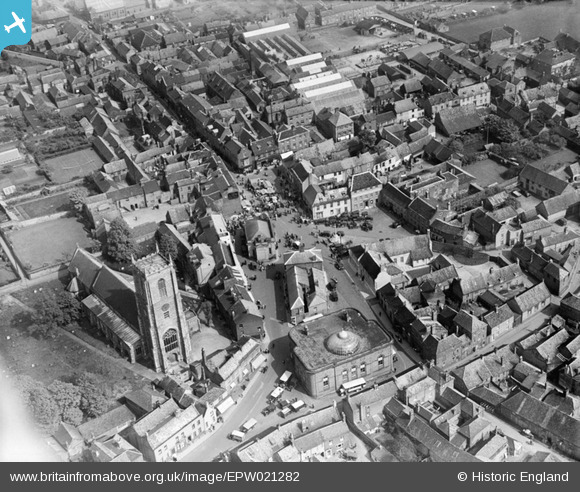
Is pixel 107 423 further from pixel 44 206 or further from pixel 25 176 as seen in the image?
pixel 25 176

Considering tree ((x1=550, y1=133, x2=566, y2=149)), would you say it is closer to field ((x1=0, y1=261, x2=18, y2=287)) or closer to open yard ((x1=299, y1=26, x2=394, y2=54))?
open yard ((x1=299, y1=26, x2=394, y2=54))

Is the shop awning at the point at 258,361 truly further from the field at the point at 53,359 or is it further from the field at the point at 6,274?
the field at the point at 6,274

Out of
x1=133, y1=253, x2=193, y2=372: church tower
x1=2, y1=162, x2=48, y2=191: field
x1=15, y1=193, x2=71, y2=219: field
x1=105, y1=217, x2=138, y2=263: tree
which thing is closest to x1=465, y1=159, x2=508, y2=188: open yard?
x1=105, y1=217, x2=138, y2=263: tree

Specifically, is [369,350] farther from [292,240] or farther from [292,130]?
[292,130]

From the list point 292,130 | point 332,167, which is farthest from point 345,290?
point 292,130

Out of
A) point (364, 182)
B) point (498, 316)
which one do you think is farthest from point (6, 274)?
point (498, 316)
